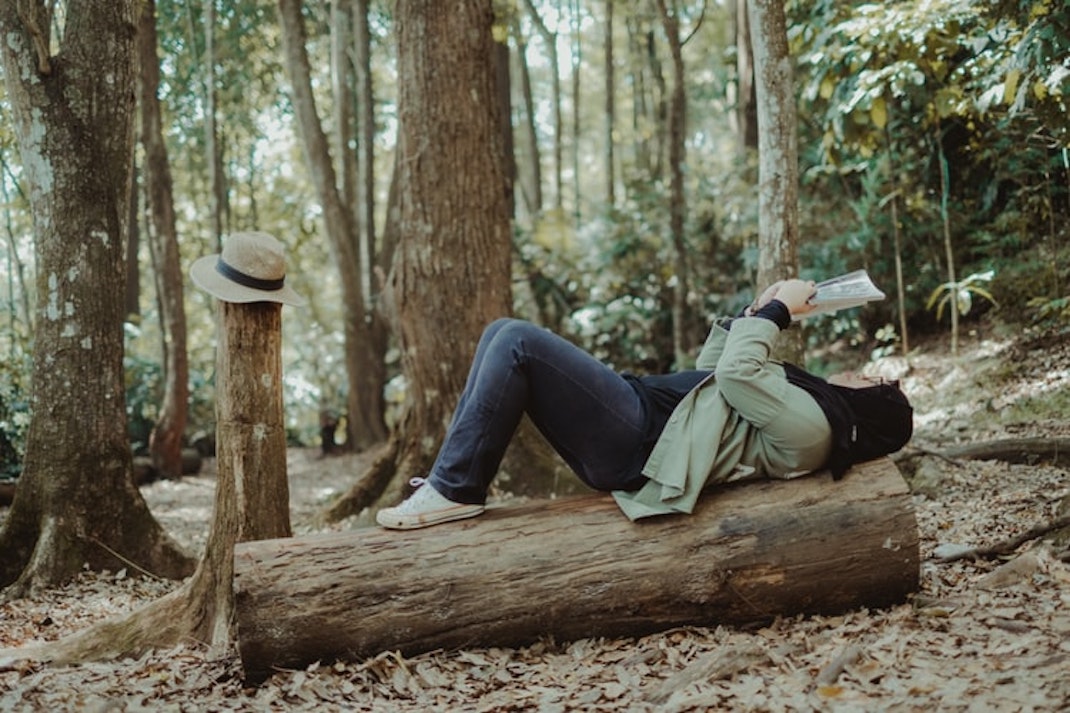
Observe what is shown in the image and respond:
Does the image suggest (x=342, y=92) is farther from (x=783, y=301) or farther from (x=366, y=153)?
(x=783, y=301)

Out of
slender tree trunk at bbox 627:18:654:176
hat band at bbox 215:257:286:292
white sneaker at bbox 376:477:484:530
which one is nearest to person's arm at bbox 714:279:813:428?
white sneaker at bbox 376:477:484:530

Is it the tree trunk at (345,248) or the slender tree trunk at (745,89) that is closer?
the tree trunk at (345,248)

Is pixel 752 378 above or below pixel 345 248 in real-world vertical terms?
below

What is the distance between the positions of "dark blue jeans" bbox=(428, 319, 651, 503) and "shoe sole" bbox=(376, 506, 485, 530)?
5 centimetres

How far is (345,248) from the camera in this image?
43.7ft

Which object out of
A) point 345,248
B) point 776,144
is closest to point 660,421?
point 776,144

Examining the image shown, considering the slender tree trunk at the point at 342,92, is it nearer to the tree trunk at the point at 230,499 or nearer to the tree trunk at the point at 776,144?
the tree trunk at the point at 776,144

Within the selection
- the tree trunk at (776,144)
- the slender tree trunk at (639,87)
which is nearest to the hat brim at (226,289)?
the tree trunk at (776,144)

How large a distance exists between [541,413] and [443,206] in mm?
3142

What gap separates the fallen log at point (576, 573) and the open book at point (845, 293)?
779 mm

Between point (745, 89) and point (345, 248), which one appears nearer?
point (345, 248)

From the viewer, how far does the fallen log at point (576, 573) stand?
3.99 m

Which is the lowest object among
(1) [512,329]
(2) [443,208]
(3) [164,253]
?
(1) [512,329]

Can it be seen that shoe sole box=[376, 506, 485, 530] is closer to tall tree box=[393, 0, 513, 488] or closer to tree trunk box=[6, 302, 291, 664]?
tree trunk box=[6, 302, 291, 664]
